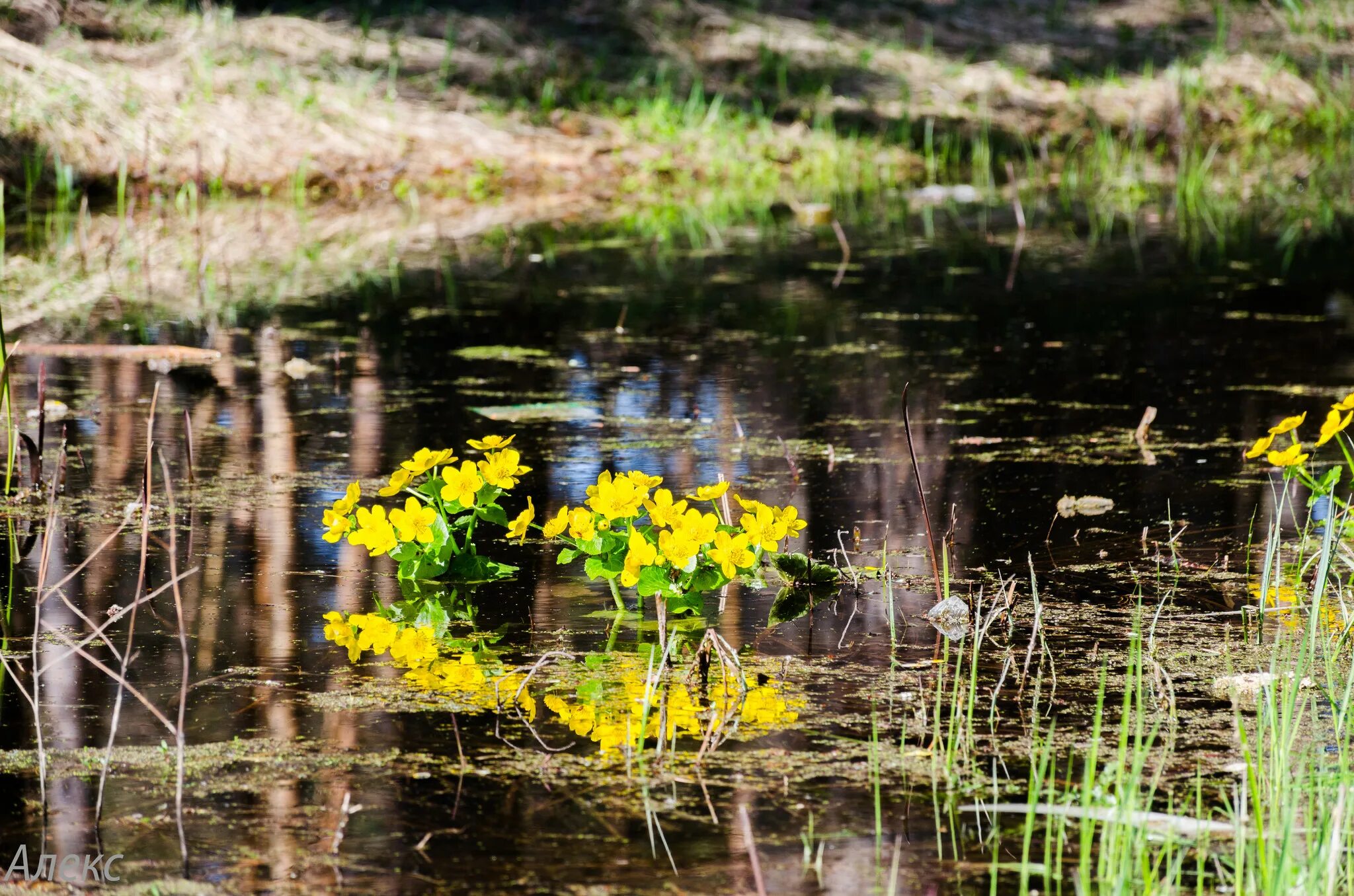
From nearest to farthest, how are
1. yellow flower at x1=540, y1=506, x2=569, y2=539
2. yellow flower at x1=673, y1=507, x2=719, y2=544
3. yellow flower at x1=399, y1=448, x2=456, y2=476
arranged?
yellow flower at x1=673, y1=507, x2=719, y2=544 < yellow flower at x1=540, y1=506, x2=569, y2=539 < yellow flower at x1=399, y1=448, x2=456, y2=476

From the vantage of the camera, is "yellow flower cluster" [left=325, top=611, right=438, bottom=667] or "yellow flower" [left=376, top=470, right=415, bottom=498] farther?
"yellow flower" [left=376, top=470, right=415, bottom=498]

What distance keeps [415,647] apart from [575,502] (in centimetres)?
99

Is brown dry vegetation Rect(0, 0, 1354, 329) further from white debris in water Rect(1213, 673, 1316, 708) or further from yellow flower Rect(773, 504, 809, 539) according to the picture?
white debris in water Rect(1213, 673, 1316, 708)

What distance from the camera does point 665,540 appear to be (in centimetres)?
283

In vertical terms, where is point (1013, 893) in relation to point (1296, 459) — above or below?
below

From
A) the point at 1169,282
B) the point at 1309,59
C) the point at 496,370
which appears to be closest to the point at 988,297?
the point at 1169,282

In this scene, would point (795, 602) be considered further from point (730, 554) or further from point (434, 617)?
point (434, 617)

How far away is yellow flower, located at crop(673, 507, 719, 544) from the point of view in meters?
2.84

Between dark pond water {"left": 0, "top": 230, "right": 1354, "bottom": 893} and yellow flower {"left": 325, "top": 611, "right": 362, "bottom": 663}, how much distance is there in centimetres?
3

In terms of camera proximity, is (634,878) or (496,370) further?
(496,370)

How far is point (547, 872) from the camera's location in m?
1.97

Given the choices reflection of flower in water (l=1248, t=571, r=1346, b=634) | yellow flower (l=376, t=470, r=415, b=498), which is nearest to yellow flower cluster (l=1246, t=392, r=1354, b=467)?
reflection of flower in water (l=1248, t=571, r=1346, b=634)

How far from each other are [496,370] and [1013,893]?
12.0ft

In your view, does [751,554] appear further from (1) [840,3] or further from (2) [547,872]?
(1) [840,3]
